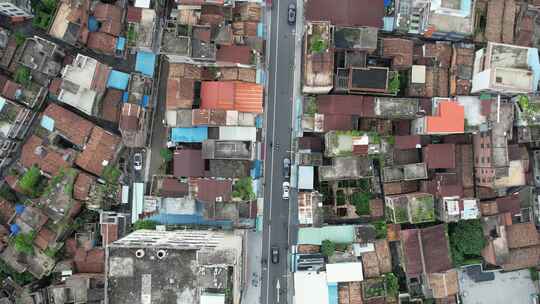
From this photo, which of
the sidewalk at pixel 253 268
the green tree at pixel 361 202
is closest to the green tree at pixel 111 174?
the sidewalk at pixel 253 268

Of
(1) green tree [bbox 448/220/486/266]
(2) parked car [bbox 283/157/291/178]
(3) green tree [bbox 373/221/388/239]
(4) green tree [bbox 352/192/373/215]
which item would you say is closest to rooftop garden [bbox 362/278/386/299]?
(3) green tree [bbox 373/221/388/239]

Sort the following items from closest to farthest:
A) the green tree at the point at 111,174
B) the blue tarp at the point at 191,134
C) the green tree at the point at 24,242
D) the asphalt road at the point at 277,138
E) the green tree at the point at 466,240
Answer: the blue tarp at the point at 191,134 < the green tree at the point at 24,242 < the green tree at the point at 111,174 < the green tree at the point at 466,240 < the asphalt road at the point at 277,138

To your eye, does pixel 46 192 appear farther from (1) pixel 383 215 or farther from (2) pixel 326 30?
(1) pixel 383 215

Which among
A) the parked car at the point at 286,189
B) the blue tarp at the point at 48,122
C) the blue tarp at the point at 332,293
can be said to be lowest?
the blue tarp at the point at 332,293

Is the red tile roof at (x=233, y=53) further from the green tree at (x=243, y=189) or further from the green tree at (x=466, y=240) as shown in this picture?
the green tree at (x=466, y=240)

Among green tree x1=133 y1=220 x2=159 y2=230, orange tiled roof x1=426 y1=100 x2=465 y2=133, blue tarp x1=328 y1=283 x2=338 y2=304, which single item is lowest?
blue tarp x1=328 y1=283 x2=338 y2=304

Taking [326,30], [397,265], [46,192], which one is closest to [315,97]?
[326,30]

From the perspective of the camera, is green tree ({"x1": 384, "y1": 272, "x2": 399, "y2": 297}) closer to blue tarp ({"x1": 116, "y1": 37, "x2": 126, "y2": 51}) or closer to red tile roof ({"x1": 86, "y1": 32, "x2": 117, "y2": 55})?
blue tarp ({"x1": 116, "y1": 37, "x2": 126, "y2": 51})
